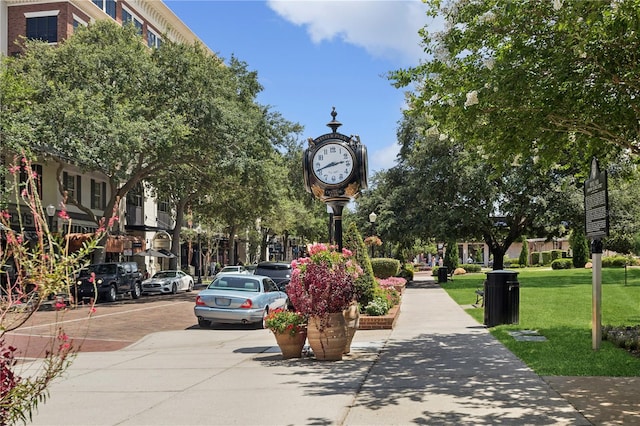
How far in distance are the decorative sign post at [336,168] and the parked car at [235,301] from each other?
16.4 ft

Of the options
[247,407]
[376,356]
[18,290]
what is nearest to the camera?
[18,290]

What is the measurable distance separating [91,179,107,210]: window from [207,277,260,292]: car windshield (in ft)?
87.6

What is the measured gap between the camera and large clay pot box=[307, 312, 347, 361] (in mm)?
9773

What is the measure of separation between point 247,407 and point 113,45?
27.1 m

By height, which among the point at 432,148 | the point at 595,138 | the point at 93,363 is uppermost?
the point at 432,148

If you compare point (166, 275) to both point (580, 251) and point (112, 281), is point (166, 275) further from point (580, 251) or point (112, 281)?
point (580, 251)

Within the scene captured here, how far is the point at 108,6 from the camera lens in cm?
5097

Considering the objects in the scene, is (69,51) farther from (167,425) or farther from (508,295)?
(167,425)

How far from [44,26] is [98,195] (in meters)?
14.0

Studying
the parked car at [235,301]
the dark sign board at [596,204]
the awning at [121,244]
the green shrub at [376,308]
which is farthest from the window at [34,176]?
the dark sign board at [596,204]

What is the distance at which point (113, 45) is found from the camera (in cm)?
3017

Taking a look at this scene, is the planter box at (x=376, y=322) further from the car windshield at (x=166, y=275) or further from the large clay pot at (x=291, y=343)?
the car windshield at (x=166, y=275)

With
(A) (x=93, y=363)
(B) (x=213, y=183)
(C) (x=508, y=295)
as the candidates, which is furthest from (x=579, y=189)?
(A) (x=93, y=363)

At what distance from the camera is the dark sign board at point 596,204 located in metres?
10.0
